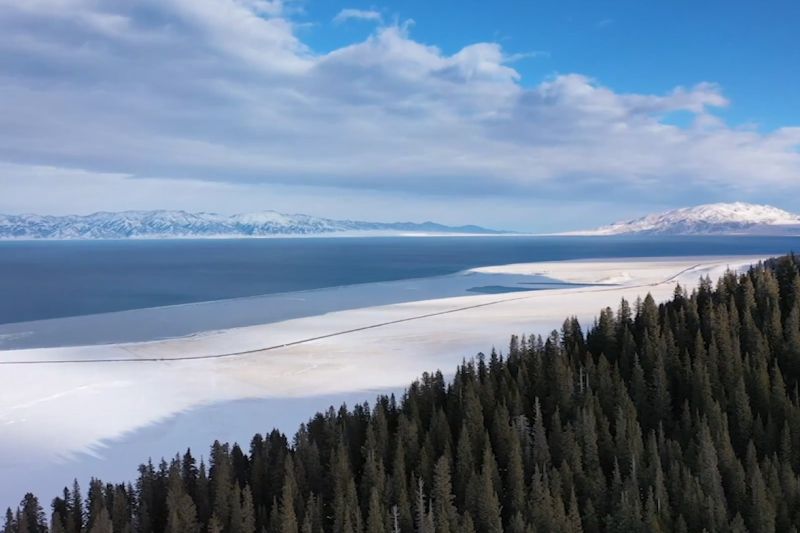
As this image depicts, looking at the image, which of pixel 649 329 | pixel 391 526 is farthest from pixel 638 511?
pixel 649 329

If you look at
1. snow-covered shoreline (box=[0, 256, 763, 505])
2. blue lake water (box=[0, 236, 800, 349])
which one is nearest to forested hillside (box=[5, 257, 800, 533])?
snow-covered shoreline (box=[0, 256, 763, 505])

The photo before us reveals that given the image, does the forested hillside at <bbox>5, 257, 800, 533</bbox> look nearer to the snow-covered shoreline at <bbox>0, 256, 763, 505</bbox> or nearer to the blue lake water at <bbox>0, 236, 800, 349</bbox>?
the snow-covered shoreline at <bbox>0, 256, 763, 505</bbox>

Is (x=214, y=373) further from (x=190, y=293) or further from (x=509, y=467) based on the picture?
(x=190, y=293)

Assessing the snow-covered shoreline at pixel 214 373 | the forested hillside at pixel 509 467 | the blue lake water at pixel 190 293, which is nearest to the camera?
the forested hillside at pixel 509 467

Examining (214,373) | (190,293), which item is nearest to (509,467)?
(214,373)

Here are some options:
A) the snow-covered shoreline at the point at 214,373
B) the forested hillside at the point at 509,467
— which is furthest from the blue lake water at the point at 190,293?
the forested hillside at the point at 509,467

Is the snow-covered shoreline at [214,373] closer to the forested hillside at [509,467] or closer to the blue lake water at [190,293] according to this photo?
the forested hillside at [509,467]
